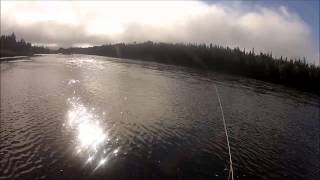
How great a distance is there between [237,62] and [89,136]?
104 meters

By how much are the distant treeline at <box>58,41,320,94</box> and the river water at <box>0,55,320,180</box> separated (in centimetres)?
5611

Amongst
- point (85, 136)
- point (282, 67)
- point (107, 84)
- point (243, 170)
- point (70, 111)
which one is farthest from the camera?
point (282, 67)

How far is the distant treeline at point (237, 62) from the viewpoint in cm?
10745

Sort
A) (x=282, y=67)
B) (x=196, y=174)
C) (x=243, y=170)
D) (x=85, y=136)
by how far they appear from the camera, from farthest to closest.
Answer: (x=282, y=67) < (x=85, y=136) < (x=243, y=170) < (x=196, y=174)

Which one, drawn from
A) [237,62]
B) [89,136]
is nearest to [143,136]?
[89,136]

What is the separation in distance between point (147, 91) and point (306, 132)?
2436 centimetres

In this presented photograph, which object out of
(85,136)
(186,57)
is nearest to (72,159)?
(85,136)

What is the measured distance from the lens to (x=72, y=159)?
25.3m

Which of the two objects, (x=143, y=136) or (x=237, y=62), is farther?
(x=237, y=62)

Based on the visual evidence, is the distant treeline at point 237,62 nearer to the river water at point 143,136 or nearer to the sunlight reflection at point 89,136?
the river water at point 143,136

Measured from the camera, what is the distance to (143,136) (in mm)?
31656

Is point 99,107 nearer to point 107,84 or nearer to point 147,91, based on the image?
point 147,91

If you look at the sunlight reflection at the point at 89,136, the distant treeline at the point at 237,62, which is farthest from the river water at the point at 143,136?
the distant treeline at the point at 237,62

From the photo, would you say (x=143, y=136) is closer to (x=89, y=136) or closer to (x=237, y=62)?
(x=89, y=136)
